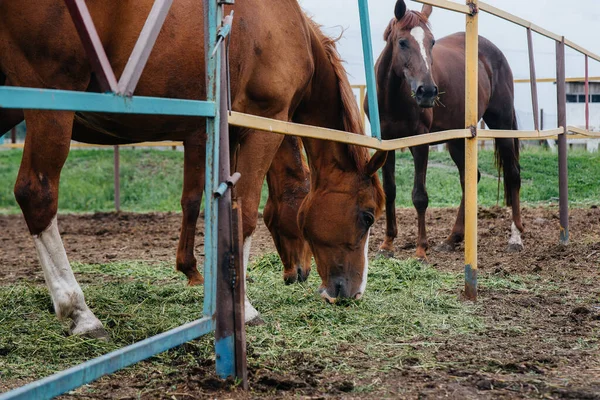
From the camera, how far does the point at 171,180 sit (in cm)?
1420

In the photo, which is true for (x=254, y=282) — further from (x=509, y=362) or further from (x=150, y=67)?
(x=509, y=362)

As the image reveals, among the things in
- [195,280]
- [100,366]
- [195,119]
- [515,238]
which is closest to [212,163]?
[100,366]

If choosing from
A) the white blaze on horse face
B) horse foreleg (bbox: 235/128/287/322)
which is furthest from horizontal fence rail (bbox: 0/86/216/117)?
the white blaze on horse face

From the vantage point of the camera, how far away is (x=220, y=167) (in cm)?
248

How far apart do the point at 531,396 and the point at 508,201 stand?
613 centimetres

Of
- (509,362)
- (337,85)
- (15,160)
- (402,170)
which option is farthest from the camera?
(15,160)

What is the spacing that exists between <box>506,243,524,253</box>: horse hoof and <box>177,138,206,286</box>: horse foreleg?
3.58 meters

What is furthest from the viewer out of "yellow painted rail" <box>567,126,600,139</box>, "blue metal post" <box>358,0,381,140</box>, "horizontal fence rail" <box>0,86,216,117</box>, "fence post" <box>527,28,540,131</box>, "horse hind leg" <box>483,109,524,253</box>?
"horse hind leg" <box>483,109,524,253</box>

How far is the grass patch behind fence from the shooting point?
291 centimetres

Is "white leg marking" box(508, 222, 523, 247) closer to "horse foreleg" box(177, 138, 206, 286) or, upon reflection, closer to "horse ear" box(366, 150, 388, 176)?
"horse ear" box(366, 150, 388, 176)

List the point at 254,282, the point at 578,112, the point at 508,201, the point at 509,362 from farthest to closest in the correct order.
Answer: the point at 578,112, the point at 508,201, the point at 254,282, the point at 509,362

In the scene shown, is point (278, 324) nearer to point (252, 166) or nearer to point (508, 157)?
point (252, 166)

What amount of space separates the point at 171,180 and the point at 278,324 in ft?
36.1

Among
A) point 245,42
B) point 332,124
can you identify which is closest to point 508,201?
point 332,124
